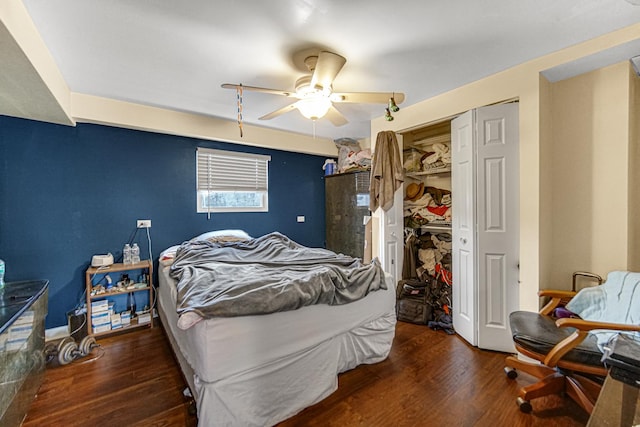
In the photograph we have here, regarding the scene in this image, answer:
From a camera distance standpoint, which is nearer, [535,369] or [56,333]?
[535,369]

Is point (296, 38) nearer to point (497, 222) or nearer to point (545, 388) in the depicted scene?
point (497, 222)

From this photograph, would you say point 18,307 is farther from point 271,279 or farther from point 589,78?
point 589,78

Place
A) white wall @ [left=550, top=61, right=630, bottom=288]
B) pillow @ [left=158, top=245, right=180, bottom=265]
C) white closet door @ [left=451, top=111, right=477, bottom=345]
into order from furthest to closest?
pillow @ [left=158, top=245, right=180, bottom=265] < white closet door @ [left=451, top=111, right=477, bottom=345] < white wall @ [left=550, top=61, right=630, bottom=288]

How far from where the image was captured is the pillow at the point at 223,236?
3189 millimetres

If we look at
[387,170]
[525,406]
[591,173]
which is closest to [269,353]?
[525,406]

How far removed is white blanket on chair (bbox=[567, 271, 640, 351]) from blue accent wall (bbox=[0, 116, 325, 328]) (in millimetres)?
3676

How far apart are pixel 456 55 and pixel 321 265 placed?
6.35ft

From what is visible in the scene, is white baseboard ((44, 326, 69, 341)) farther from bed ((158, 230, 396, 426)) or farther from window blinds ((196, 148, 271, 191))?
window blinds ((196, 148, 271, 191))

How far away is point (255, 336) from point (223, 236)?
2031 mm

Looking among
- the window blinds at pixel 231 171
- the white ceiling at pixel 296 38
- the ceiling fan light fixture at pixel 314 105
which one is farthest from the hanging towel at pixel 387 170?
the window blinds at pixel 231 171

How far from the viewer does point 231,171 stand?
374cm

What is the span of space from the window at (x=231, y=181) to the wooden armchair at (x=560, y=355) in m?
3.28

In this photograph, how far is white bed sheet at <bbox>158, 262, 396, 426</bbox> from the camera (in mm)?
1364

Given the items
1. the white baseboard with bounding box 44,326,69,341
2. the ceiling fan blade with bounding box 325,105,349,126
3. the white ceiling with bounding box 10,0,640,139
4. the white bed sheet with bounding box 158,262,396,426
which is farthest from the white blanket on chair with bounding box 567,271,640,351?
the white baseboard with bounding box 44,326,69,341
